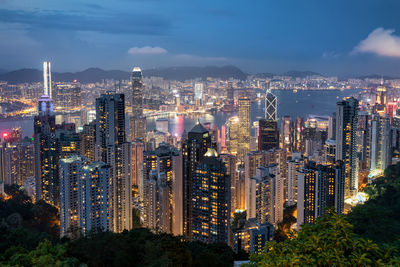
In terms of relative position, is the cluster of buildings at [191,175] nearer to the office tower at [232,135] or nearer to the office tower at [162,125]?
the office tower at [232,135]

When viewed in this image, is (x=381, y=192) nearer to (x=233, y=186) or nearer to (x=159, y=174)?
(x=233, y=186)

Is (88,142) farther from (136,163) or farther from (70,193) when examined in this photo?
(70,193)

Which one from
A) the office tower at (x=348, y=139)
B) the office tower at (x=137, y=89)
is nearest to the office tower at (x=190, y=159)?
the office tower at (x=348, y=139)

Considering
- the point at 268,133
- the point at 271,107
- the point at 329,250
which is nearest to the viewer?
the point at 329,250

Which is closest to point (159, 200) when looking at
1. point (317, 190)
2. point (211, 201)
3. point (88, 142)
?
point (211, 201)

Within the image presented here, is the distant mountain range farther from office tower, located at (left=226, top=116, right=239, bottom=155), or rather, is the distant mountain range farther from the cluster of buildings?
office tower, located at (left=226, top=116, right=239, bottom=155)

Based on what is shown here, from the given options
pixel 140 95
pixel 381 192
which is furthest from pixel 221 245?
pixel 140 95
